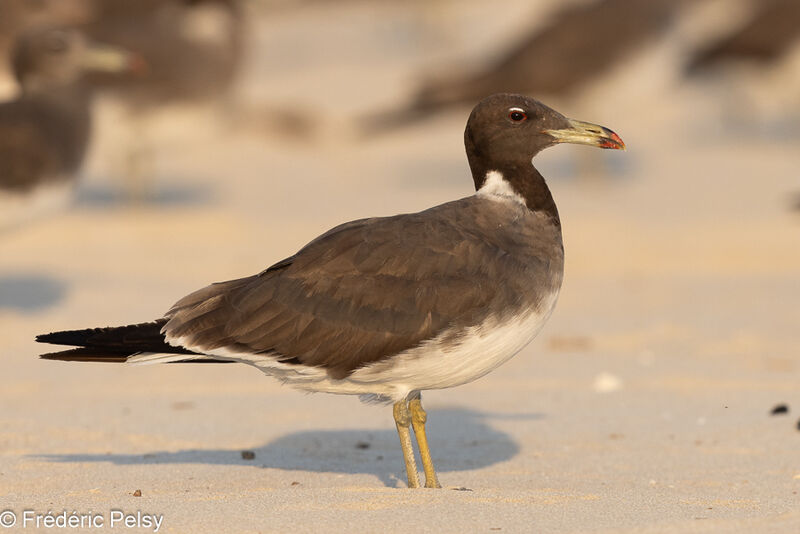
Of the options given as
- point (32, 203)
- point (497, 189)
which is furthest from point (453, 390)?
point (32, 203)

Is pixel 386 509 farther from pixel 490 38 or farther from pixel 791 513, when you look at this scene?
pixel 490 38

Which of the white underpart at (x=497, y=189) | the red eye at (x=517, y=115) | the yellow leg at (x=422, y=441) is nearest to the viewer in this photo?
the yellow leg at (x=422, y=441)

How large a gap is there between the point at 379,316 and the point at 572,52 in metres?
11.9

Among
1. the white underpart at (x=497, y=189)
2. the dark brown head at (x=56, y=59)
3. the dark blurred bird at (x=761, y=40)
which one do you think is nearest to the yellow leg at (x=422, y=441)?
the white underpart at (x=497, y=189)

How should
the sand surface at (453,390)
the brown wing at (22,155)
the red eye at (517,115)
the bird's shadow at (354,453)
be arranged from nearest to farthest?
the sand surface at (453,390)
the red eye at (517,115)
the bird's shadow at (354,453)
the brown wing at (22,155)

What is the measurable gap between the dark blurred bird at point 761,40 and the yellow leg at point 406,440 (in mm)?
15667

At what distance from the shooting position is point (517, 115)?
238 inches

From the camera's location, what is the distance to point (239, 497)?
5.23 meters

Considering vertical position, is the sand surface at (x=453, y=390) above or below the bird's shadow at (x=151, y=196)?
below

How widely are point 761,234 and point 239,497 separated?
9.18 metres

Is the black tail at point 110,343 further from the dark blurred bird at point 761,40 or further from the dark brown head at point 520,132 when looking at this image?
the dark blurred bird at point 761,40

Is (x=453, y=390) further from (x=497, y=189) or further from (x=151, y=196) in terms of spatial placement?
(x=151, y=196)

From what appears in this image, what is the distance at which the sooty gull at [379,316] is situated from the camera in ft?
17.6

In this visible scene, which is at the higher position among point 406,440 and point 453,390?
point 453,390
